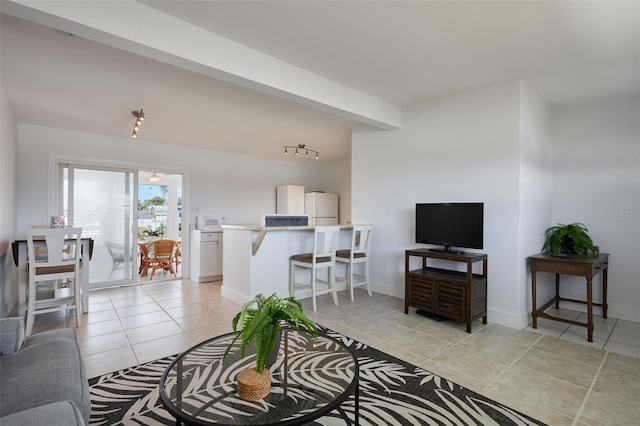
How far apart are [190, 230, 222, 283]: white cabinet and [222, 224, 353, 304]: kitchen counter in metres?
1.22

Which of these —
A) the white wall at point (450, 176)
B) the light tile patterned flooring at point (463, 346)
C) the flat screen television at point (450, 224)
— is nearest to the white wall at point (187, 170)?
the light tile patterned flooring at point (463, 346)

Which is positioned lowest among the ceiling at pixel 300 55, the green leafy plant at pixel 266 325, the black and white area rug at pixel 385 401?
the black and white area rug at pixel 385 401

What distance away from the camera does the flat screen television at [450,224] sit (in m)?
3.21

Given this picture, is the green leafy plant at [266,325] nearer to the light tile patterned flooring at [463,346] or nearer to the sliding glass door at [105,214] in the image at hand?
the light tile patterned flooring at [463,346]

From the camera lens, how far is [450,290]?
313 centimetres

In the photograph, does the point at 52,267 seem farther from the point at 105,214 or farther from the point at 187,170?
the point at 187,170

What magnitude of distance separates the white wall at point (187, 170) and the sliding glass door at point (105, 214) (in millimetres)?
240

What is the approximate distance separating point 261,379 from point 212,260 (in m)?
4.49

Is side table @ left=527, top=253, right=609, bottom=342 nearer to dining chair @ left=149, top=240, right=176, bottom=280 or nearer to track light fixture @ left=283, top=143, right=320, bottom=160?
track light fixture @ left=283, top=143, right=320, bottom=160

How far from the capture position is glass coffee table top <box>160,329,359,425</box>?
1.23 meters

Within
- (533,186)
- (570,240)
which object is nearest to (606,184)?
(570,240)

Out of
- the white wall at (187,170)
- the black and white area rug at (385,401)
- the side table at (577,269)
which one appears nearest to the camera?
the black and white area rug at (385,401)

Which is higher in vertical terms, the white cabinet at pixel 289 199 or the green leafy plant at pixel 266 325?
the white cabinet at pixel 289 199

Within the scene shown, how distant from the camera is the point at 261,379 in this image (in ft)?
4.51
